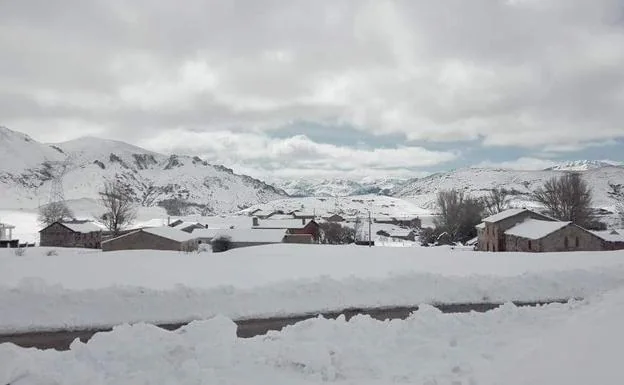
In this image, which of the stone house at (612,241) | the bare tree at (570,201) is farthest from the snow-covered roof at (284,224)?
the stone house at (612,241)

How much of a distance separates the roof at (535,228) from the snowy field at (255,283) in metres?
20.1

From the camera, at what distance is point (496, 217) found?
52.3m

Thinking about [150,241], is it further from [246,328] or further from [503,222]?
[503,222]

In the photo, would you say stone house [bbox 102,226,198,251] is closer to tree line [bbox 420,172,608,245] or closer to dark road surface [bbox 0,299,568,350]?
dark road surface [bbox 0,299,568,350]

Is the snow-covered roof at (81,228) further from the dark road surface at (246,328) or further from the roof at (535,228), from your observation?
the dark road surface at (246,328)

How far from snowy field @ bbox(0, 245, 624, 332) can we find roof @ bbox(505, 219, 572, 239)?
65.9ft

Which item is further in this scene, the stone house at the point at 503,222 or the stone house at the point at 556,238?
the stone house at the point at 503,222

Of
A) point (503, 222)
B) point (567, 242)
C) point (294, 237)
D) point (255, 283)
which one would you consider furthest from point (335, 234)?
point (255, 283)

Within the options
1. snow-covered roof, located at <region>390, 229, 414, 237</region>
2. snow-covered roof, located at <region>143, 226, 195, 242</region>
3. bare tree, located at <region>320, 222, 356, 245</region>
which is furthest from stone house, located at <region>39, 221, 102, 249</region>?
snow-covered roof, located at <region>390, 229, 414, 237</region>

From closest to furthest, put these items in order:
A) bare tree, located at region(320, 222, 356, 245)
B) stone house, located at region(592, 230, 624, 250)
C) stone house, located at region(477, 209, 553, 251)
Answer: stone house, located at region(592, 230, 624, 250)
stone house, located at region(477, 209, 553, 251)
bare tree, located at region(320, 222, 356, 245)

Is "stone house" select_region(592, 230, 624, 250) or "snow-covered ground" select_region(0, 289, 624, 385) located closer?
"snow-covered ground" select_region(0, 289, 624, 385)

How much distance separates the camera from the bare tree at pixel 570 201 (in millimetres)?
60125

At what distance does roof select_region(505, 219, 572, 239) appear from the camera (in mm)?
42594

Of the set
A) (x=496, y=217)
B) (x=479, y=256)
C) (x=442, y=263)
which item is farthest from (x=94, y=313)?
(x=496, y=217)
